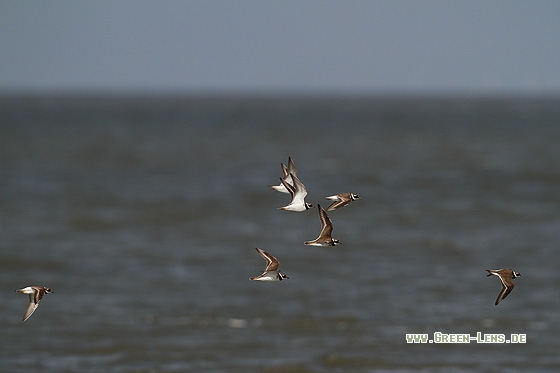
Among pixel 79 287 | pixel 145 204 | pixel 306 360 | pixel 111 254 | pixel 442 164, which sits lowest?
pixel 306 360

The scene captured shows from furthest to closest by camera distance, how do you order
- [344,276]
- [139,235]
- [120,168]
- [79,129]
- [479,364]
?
1. [79,129]
2. [120,168]
3. [139,235]
4. [344,276]
5. [479,364]

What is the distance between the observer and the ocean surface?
2104cm

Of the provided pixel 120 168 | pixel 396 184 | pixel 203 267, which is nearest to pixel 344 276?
pixel 203 267

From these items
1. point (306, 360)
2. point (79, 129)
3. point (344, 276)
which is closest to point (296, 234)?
point (344, 276)

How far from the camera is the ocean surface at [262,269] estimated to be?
21.0 meters

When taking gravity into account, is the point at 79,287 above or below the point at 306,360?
above

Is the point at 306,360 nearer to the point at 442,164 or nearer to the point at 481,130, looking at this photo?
the point at 442,164

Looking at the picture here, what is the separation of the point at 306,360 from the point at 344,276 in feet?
27.2

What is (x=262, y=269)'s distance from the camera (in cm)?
2975

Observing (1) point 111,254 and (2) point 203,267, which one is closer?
(2) point 203,267

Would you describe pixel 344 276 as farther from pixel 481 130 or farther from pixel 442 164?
pixel 481 130

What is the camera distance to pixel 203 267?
30031 millimetres

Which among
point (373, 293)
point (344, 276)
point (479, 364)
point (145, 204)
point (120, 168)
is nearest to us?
point (479, 364)

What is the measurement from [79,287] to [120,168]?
37355mm
